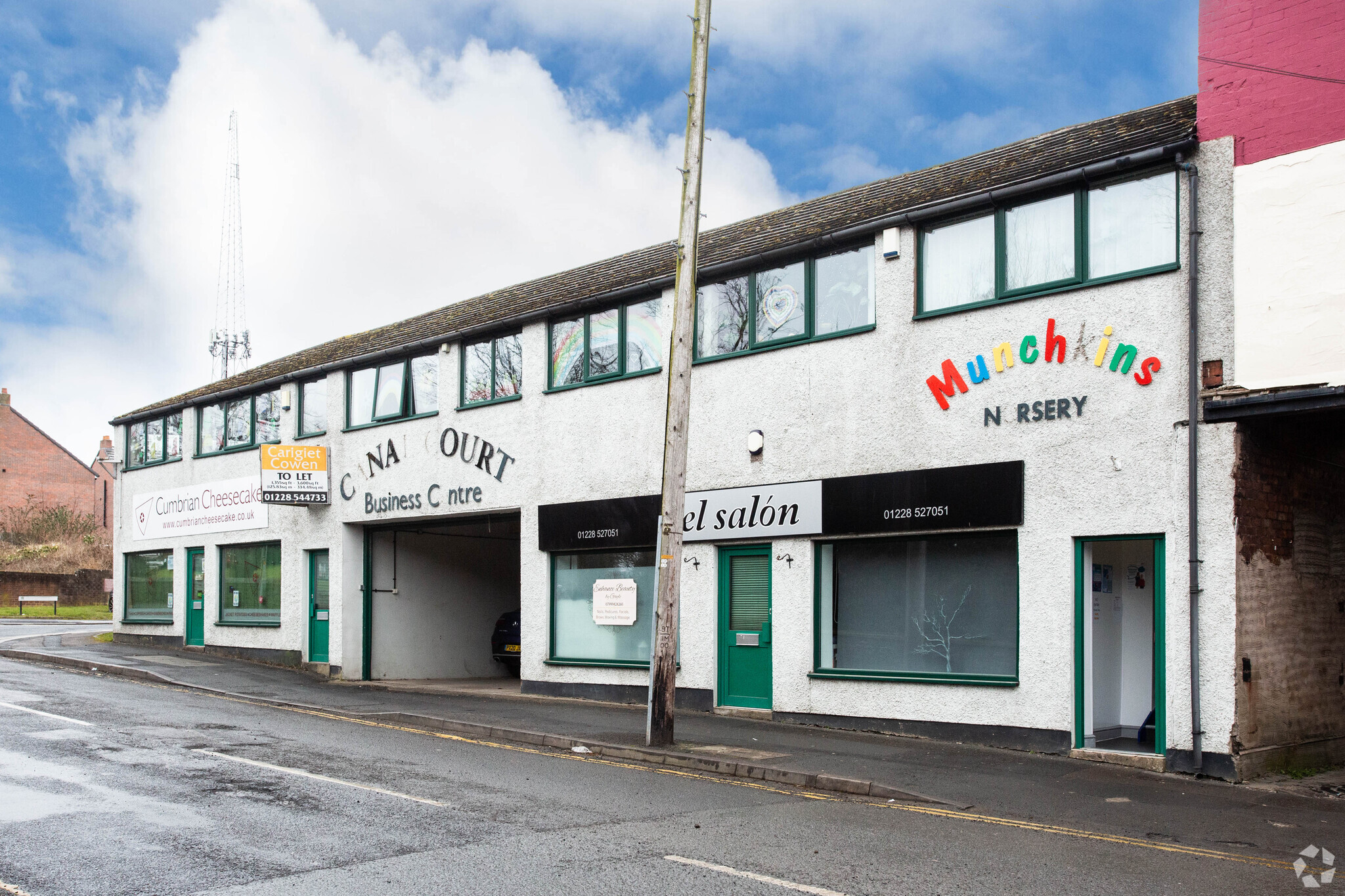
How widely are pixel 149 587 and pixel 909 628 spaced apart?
20143 mm

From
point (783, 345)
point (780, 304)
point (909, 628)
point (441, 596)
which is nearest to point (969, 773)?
point (909, 628)

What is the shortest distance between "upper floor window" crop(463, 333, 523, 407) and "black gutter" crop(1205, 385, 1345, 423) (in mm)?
10421

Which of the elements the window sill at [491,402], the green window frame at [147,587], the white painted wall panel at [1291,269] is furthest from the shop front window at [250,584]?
the white painted wall panel at [1291,269]

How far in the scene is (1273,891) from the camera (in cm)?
655

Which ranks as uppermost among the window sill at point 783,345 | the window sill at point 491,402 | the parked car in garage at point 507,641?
the window sill at point 783,345

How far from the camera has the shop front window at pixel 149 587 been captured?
26109 mm

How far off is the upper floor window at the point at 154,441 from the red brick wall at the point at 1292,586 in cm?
2209

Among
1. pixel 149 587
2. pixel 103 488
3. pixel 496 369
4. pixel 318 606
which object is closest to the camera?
pixel 496 369

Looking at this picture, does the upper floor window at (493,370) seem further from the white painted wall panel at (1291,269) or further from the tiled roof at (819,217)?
the white painted wall panel at (1291,269)

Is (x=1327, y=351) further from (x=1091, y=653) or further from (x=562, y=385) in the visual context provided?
(x=562, y=385)

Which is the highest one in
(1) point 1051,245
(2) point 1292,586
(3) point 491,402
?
(1) point 1051,245

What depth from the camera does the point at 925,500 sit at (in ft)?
42.3

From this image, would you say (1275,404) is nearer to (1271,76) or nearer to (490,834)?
(1271,76)

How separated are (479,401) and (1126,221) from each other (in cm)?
1058
